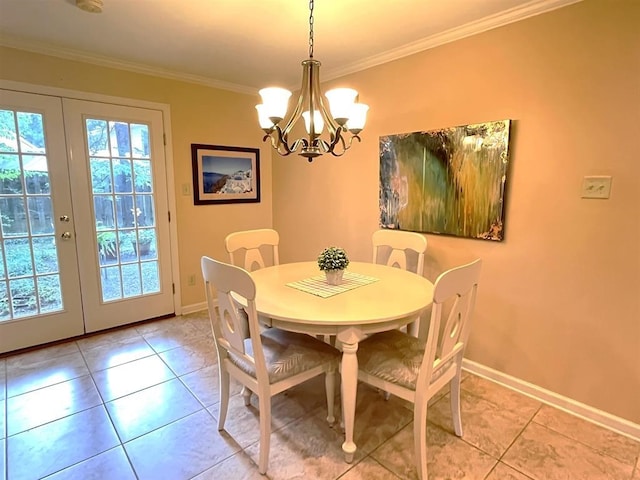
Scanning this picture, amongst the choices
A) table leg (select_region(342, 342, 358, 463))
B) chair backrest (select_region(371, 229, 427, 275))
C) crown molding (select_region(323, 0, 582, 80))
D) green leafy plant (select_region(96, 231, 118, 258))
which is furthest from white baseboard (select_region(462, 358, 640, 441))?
green leafy plant (select_region(96, 231, 118, 258))

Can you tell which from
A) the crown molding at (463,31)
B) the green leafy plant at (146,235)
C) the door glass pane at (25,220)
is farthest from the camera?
the green leafy plant at (146,235)

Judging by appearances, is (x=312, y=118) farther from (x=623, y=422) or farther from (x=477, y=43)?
(x=623, y=422)

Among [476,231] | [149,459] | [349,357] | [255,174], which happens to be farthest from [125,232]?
[476,231]

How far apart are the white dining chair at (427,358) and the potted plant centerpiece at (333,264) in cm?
38

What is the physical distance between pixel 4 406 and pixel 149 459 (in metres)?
1.10

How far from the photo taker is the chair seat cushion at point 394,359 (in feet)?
5.13

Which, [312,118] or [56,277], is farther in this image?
[56,277]

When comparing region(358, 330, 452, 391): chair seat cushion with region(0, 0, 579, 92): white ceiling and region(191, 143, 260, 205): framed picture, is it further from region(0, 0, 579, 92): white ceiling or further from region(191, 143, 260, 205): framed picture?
region(191, 143, 260, 205): framed picture

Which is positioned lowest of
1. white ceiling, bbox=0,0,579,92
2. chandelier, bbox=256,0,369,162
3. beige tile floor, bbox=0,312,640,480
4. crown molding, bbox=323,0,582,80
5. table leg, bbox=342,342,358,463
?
beige tile floor, bbox=0,312,640,480

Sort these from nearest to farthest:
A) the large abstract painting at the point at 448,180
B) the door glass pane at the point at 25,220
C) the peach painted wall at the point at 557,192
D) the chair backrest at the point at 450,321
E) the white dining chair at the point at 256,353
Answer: the chair backrest at the point at 450,321 < the white dining chair at the point at 256,353 < the peach painted wall at the point at 557,192 < the large abstract painting at the point at 448,180 < the door glass pane at the point at 25,220

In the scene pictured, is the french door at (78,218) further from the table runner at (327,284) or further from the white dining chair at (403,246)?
the white dining chair at (403,246)

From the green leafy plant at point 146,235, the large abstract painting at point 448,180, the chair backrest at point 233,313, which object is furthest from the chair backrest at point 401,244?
the green leafy plant at point 146,235

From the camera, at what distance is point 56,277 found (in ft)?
9.18

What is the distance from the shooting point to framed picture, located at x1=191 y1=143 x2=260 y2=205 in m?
3.43
